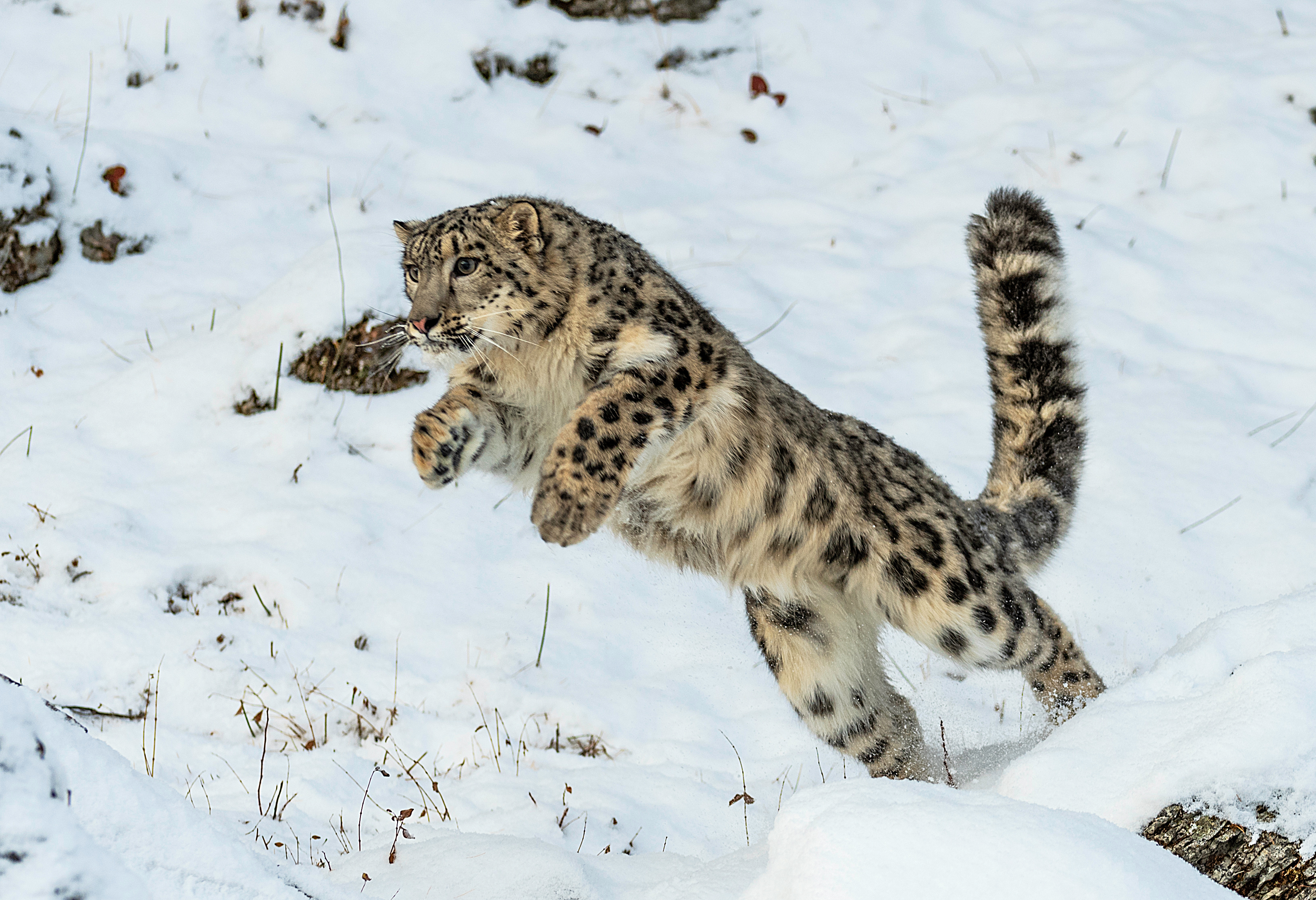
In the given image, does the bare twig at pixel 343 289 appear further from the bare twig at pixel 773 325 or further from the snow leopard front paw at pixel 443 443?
the snow leopard front paw at pixel 443 443

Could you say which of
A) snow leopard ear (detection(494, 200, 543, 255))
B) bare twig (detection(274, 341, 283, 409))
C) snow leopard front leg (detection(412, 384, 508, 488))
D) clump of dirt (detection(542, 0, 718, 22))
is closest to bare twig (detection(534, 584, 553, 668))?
snow leopard front leg (detection(412, 384, 508, 488))

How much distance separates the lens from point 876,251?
9008 millimetres

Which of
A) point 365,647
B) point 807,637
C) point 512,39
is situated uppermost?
point 512,39

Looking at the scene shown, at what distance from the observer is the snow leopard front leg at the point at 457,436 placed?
4387 millimetres

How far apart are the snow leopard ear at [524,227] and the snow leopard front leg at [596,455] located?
783 millimetres

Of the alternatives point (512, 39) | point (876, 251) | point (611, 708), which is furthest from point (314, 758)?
point (512, 39)

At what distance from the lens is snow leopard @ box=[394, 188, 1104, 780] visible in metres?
4.49

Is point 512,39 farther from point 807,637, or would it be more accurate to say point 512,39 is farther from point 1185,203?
point 807,637

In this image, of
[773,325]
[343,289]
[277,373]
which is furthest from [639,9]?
[277,373]

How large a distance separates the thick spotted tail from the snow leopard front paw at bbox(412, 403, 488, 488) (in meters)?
2.43

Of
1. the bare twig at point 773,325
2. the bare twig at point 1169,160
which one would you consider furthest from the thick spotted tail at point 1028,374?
the bare twig at point 1169,160

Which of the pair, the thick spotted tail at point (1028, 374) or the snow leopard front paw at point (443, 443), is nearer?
the snow leopard front paw at point (443, 443)

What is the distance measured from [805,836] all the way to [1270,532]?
5199 millimetres

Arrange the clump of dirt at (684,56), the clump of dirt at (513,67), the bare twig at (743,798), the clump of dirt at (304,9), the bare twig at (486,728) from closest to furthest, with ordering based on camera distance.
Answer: the bare twig at (743,798) → the bare twig at (486,728) → the clump of dirt at (304,9) → the clump of dirt at (513,67) → the clump of dirt at (684,56)
